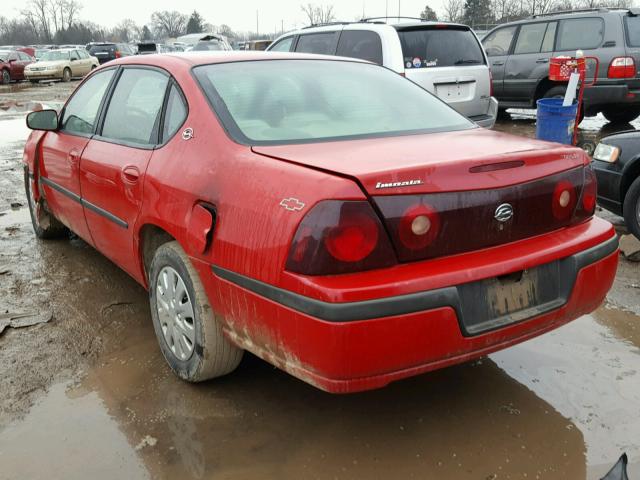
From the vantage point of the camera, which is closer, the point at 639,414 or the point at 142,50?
the point at 639,414

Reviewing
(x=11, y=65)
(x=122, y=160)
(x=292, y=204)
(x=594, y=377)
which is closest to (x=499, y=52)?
(x=594, y=377)

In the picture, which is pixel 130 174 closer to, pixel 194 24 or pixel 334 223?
pixel 334 223

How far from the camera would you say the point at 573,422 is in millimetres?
2539

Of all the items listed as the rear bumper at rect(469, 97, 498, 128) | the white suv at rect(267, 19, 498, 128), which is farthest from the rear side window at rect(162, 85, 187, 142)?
the rear bumper at rect(469, 97, 498, 128)

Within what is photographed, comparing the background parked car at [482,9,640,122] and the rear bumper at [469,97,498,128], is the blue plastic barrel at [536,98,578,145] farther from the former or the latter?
the background parked car at [482,9,640,122]

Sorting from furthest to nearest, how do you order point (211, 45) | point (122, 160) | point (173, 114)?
point (211, 45) → point (122, 160) → point (173, 114)

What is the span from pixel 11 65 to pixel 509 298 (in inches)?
1136

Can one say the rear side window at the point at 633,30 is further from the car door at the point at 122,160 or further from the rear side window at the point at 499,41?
the car door at the point at 122,160

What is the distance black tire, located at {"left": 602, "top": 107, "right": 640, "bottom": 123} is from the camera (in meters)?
10.5

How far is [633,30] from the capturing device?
9.15 meters

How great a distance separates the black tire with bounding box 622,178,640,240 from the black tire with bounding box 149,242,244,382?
3.39 meters

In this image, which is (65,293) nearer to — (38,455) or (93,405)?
(93,405)

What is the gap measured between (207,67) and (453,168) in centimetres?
146

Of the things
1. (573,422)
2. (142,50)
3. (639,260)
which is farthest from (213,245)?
(142,50)
